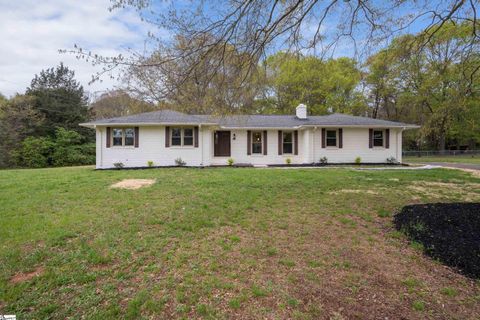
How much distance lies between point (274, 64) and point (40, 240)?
5.96 meters

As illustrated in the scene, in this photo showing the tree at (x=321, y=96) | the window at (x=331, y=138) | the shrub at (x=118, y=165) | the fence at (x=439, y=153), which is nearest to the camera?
the shrub at (x=118, y=165)

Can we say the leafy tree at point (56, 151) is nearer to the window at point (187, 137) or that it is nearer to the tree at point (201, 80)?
the window at point (187, 137)

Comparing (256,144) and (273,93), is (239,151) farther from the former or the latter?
(273,93)

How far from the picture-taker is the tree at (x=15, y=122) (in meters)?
21.7

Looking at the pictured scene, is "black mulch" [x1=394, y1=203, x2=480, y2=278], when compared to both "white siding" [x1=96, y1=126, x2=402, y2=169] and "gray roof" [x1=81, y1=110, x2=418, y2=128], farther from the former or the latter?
"white siding" [x1=96, y1=126, x2=402, y2=169]

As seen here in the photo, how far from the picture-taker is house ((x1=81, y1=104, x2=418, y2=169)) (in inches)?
567

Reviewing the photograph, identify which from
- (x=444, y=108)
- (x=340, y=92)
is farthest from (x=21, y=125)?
(x=340, y=92)

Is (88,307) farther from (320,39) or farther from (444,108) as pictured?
(444,108)

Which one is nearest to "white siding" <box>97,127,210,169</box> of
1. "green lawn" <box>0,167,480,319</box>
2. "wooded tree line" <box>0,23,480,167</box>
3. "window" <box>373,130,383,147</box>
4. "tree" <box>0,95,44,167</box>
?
"wooded tree line" <box>0,23,480,167</box>

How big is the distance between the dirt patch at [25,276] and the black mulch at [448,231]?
547 cm

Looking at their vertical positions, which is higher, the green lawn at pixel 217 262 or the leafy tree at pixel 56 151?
the leafy tree at pixel 56 151

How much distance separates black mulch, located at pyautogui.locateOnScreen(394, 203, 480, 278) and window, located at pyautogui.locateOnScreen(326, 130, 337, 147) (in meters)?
10.5

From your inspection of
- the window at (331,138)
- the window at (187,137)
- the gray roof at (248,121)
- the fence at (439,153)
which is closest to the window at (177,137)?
the window at (187,137)

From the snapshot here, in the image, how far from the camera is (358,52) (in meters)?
5.95
